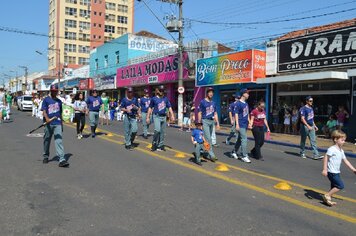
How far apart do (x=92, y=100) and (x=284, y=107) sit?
10436mm

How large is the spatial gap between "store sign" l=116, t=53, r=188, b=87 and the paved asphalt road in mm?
18971

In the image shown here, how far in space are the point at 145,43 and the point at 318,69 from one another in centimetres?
2585

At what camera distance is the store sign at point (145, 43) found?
3959 cm

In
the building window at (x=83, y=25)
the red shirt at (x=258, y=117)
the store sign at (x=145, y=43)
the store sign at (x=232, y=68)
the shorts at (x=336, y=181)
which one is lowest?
the shorts at (x=336, y=181)

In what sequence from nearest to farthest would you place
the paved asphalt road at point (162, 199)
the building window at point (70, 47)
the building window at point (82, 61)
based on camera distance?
the paved asphalt road at point (162, 199) → the building window at point (70, 47) → the building window at point (82, 61)

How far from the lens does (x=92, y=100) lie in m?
14.0

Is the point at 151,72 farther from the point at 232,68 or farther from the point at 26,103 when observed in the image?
the point at 26,103

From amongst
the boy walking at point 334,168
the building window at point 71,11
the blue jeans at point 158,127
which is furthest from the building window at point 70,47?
the boy walking at point 334,168

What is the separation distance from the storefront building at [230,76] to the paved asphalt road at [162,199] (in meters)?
11.8

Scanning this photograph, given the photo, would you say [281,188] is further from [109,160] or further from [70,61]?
[70,61]

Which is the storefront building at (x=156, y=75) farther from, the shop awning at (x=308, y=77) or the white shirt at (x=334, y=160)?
the white shirt at (x=334, y=160)

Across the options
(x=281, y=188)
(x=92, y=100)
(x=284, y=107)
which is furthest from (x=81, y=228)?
(x=284, y=107)

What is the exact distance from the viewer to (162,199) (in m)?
5.86

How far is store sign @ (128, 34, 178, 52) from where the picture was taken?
3959cm
